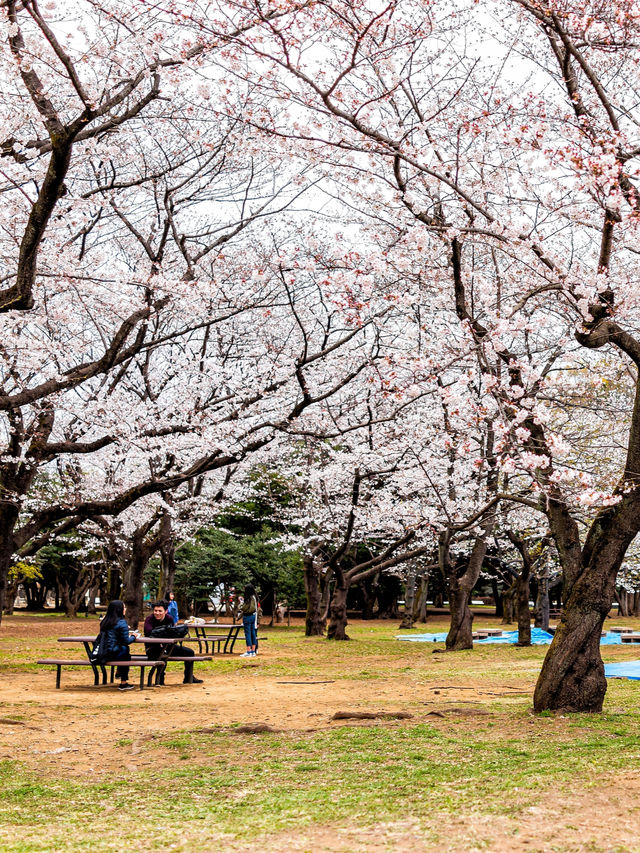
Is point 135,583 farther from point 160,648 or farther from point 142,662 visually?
point 142,662

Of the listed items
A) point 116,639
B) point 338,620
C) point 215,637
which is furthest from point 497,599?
point 116,639

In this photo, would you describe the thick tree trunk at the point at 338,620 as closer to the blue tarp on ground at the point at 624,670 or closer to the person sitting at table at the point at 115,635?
the blue tarp on ground at the point at 624,670

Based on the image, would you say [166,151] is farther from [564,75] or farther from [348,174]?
[564,75]

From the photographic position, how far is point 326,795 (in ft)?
15.5

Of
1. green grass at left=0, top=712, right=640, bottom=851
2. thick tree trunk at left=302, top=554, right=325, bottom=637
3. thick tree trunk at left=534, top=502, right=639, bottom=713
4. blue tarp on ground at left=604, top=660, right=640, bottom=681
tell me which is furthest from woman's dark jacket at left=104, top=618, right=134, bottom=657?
thick tree trunk at left=302, top=554, right=325, bottom=637

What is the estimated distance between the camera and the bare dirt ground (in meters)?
3.76

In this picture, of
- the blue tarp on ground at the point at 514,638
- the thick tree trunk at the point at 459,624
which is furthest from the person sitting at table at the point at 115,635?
the blue tarp on ground at the point at 514,638

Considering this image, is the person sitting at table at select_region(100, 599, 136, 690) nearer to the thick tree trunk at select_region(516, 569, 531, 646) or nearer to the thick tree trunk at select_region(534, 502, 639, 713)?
the thick tree trunk at select_region(534, 502, 639, 713)

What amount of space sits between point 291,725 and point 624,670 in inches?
279

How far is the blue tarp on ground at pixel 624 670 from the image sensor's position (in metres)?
11.9

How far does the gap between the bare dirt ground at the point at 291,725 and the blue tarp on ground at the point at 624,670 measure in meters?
1.99

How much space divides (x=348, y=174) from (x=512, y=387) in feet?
9.38

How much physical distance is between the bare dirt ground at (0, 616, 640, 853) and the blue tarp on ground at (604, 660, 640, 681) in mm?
1986

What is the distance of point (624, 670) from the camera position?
12.6m
